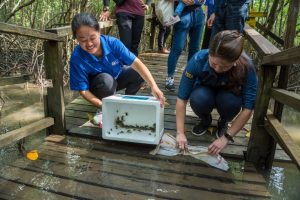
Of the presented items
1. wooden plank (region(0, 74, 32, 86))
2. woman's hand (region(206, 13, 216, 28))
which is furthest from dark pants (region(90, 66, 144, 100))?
woman's hand (region(206, 13, 216, 28))

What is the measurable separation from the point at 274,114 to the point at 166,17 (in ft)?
5.41

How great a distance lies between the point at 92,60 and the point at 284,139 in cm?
141

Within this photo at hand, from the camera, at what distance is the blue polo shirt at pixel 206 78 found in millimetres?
2127

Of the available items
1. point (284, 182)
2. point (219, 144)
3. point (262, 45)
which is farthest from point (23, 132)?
point (284, 182)

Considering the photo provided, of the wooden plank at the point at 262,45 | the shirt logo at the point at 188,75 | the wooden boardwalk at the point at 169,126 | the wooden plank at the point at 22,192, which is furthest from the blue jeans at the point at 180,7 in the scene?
the wooden plank at the point at 22,192

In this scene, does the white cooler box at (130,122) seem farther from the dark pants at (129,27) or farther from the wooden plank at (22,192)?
the dark pants at (129,27)

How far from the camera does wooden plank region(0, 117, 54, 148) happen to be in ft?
6.52

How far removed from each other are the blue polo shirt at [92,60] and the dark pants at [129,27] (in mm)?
1172

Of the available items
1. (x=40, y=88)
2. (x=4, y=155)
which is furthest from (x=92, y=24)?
(x=40, y=88)

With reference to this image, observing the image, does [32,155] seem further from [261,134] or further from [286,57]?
[286,57]

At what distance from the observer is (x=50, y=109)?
8.29 feet

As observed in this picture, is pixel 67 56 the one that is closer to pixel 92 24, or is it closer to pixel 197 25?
pixel 197 25

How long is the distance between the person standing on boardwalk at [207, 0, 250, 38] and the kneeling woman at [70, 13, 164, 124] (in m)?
1.03

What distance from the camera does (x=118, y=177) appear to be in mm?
1948
